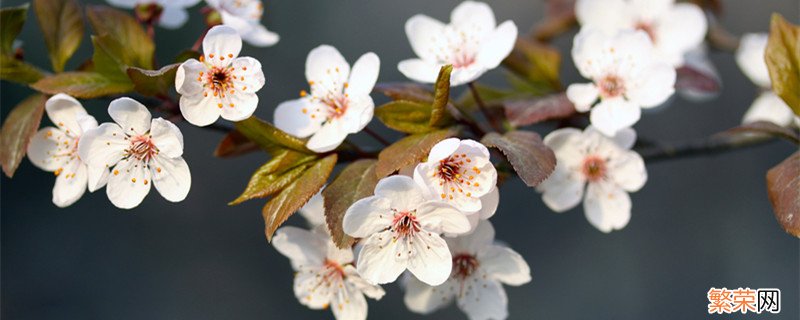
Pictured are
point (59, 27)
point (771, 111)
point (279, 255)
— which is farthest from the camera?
point (279, 255)

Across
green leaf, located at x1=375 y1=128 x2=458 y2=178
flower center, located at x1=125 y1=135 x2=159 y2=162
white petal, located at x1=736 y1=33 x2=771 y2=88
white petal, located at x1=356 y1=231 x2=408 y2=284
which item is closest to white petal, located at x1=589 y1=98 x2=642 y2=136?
green leaf, located at x1=375 y1=128 x2=458 y2=178

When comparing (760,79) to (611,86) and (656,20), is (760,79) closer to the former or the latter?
(656,20)

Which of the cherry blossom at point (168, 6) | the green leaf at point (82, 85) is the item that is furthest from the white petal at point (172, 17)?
the green leaf at point (82, 85)

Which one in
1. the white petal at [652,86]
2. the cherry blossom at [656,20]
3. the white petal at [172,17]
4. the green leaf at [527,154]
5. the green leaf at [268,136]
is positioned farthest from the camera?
the cherry blossom at [656,20]

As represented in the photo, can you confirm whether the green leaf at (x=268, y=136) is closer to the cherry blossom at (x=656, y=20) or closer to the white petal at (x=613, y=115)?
the white petal at (x=613, y=115)

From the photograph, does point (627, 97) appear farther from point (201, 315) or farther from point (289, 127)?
point (201, 315)


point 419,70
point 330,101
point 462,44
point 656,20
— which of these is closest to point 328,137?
point 330,101
